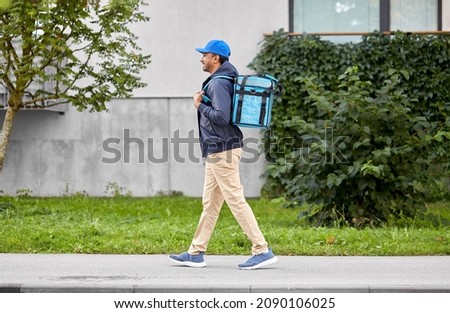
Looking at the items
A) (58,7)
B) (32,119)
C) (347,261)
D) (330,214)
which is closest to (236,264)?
(347,261)

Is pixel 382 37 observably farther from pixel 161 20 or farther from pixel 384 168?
pixel 384 168

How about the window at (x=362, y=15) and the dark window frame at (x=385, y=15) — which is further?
the window at (x=362, y=15)

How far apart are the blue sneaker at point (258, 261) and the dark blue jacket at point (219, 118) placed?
1.06 metres

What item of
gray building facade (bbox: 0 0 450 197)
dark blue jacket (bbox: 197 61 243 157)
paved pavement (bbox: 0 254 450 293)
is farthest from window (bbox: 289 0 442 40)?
dark blue jacket (bbox: 197 61 243 157)

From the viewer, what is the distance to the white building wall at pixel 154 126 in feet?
69.0

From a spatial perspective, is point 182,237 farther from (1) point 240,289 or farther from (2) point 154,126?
(2) point 154,126

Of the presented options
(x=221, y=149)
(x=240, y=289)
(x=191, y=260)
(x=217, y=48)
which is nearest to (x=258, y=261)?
(x=191, y=260)

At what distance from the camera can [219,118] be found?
9438 millimetres

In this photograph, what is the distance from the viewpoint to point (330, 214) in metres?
13.4

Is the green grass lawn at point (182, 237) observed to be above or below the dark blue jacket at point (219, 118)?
below

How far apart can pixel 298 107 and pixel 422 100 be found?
96.4 inches

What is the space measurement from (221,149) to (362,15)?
40.5 feet

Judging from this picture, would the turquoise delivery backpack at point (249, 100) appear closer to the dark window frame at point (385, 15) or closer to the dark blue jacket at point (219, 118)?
the dark blue jacket at point (219, 118)

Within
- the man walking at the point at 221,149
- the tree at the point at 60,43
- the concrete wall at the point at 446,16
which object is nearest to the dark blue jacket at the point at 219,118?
the man walking at the point at 221,149
